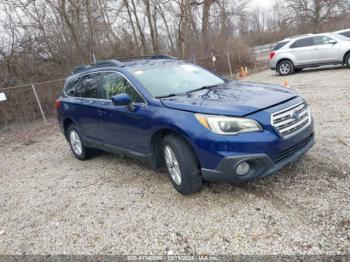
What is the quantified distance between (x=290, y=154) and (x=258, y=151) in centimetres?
52

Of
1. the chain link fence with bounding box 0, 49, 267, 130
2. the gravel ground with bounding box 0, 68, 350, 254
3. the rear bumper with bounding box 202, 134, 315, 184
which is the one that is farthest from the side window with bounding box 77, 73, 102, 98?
the chain link fence with bounding box 0, 49, 267, 130

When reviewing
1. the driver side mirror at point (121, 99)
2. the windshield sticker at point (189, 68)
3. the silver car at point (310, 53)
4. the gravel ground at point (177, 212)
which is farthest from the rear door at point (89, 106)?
the silver car at point (310, 53)

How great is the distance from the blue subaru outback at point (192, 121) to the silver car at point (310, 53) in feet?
33.1

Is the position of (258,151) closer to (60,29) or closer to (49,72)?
(49,72)

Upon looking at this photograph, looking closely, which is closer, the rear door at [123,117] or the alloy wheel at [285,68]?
the rear door at [123,117]

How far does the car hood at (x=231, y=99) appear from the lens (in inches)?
126

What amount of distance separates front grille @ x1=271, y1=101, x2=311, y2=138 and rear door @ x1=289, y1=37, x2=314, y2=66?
426 inches

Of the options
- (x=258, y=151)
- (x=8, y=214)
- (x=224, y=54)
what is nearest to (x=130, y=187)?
Result: (x=8, y=214)

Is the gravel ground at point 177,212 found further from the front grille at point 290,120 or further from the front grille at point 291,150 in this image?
the front grille at point 290,120

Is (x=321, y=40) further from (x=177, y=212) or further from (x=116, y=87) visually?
(x=177, y=212)

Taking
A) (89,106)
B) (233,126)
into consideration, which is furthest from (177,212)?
(89,106)

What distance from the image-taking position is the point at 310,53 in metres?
13.1

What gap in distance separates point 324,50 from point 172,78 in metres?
10.9

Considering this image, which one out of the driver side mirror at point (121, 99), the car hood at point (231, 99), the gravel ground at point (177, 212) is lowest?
the gravel ground at point (177, 212)
